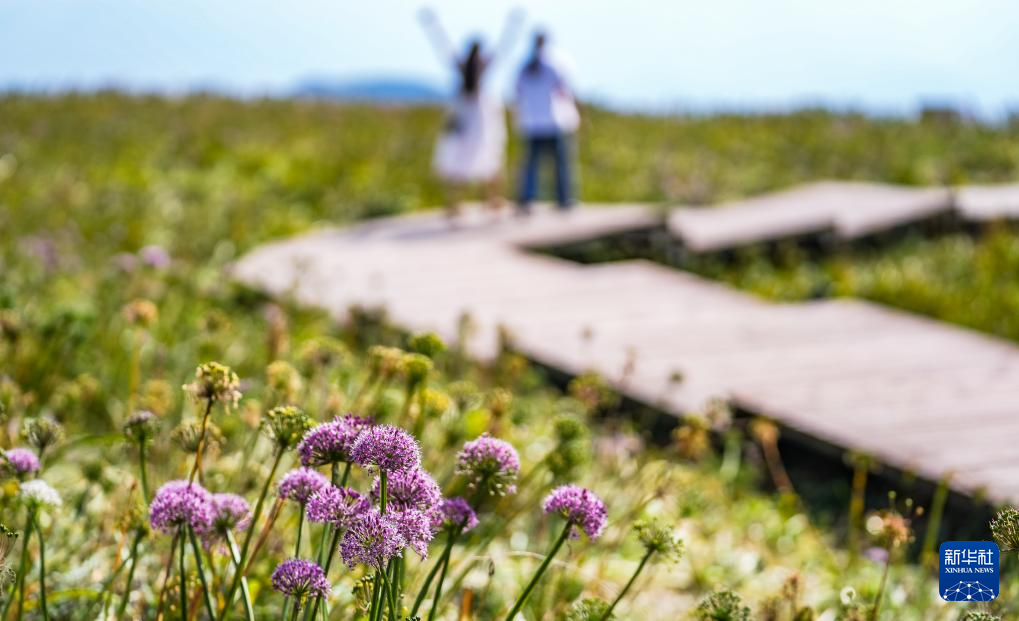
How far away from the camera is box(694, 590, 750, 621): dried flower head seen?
1.66 meters

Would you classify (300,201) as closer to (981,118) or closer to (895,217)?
(895,217)

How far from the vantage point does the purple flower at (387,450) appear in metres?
1.29

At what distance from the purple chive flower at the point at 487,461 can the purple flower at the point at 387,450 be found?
229mm

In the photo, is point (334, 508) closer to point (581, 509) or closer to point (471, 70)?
point (581, 509)

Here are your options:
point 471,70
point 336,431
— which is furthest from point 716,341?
point 471,70

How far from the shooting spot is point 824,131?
57.6ft

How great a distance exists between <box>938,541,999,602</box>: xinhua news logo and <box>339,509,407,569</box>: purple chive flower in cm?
73

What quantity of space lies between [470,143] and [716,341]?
5206 millimetres

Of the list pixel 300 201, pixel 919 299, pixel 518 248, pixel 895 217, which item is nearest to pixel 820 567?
pixel 919 299

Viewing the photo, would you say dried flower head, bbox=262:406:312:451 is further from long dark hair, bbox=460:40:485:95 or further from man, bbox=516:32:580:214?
man, bbox=516:32:580:214

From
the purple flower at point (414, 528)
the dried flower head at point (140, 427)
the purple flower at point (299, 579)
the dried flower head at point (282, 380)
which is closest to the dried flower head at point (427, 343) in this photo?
the dried flower head at point (282, 380)

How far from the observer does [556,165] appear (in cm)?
1124

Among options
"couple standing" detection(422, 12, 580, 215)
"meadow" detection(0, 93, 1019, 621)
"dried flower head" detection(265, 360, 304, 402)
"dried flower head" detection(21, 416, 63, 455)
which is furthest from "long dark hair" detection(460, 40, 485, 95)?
"dried flower head" detection(21, 416, 63, 455)

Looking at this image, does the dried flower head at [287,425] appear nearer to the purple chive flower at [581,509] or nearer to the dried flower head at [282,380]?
the purple chive flower at [581,509]
